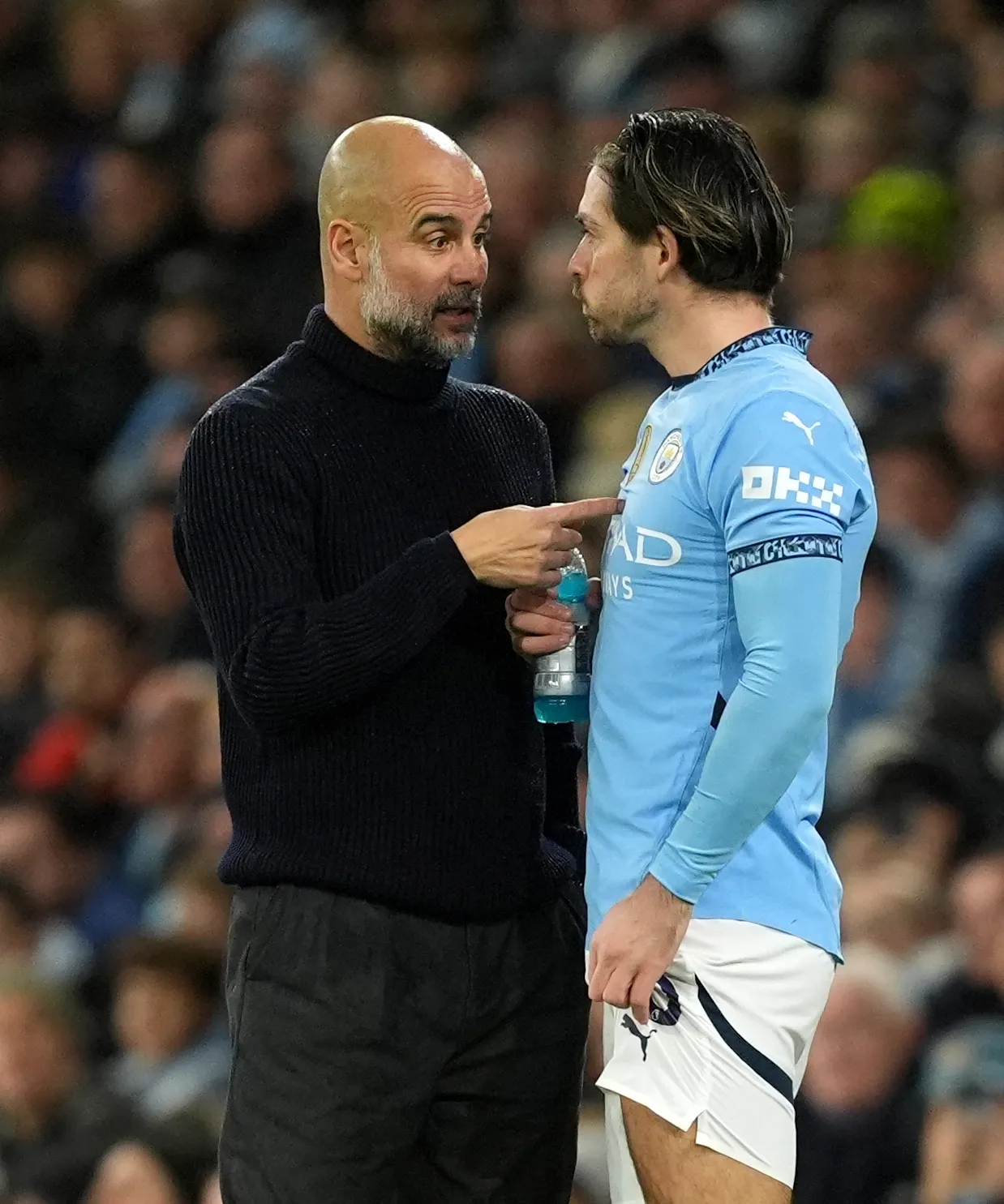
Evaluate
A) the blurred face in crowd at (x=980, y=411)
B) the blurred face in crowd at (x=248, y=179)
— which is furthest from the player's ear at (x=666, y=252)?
the blurred face in crowd at (x=248, y=179)

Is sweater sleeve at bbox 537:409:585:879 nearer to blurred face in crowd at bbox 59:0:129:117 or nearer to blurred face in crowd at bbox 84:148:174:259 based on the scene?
blurred face in crowd at bbox 84:148:174:259

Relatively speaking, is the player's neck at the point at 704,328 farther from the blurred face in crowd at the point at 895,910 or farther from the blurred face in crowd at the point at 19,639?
the blurred face in crowd at the point at 19,639

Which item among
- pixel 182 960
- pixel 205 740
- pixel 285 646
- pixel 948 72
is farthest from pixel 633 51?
pixel 285 646

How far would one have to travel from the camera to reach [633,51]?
476 centimetres

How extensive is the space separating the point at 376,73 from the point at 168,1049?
8.19ft

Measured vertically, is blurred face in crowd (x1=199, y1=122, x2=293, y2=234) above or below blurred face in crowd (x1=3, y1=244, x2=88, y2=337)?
above

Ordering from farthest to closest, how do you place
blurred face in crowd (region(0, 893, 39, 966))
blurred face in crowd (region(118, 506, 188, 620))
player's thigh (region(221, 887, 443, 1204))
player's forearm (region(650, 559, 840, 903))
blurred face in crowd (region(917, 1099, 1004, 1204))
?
blurred face in crowd (region(118, 506, 188, 620)) → blurred face in crowd (region(0, 893, 39, 966)) → blurred face in crowd (region(917, 1099, 1004, 1204)) → player's thigh (region(221, 887, 443, 1204)) → player's forearm (region(650, 559, 840, 903))

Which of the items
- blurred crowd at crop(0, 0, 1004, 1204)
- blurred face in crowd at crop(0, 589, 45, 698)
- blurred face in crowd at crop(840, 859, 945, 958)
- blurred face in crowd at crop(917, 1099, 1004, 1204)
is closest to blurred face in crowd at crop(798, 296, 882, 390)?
blurred crowd at crop(0, 0, 1004, 1204)

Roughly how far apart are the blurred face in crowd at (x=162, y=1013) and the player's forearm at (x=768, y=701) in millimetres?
2249

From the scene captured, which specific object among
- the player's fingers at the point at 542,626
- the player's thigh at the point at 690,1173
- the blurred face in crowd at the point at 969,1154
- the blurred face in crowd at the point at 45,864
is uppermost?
the player's fingers at the point at 542,626

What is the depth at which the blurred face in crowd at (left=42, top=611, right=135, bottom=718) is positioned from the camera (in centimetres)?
486

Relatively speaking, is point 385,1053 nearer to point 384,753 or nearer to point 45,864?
point 384,753

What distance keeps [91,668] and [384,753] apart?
2676 mm

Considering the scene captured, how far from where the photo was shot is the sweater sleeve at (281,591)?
2172mm
